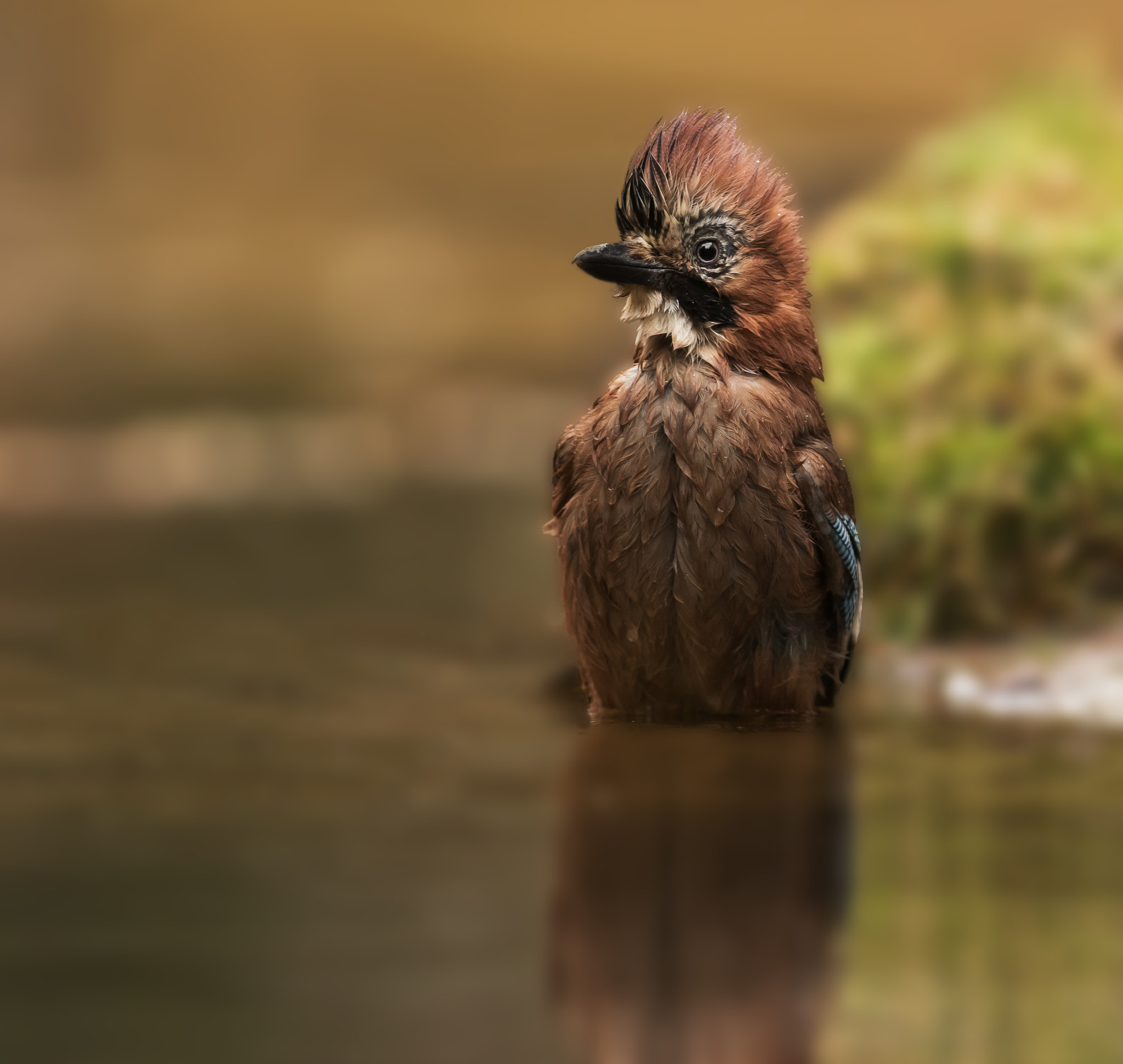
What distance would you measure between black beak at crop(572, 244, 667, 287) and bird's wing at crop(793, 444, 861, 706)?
72cm

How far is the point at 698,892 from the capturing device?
3770 mm

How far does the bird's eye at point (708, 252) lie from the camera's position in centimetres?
369

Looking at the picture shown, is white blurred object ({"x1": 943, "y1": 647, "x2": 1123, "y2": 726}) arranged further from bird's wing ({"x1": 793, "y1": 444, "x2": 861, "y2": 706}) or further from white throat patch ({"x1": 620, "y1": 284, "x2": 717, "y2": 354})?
white throat patch ({"x1": 620, "y1": 284, "x2": 717, "y2": 354})

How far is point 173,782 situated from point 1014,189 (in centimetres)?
502

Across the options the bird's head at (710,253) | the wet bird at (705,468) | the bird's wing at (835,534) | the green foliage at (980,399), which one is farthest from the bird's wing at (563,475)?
the green foliage at (980,399)

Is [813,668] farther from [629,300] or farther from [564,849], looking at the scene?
[629,300]

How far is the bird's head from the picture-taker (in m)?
3.61

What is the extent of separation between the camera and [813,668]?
164 inches

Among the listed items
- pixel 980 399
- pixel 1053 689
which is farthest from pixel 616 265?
pixel 980 399

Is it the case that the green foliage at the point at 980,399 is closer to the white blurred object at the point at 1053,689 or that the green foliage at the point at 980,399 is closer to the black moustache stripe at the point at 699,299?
the white blurred object at the point at 1053,689

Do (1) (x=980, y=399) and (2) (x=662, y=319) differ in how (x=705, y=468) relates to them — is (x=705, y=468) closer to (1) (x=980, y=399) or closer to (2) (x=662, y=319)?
(2) (x=662, y=319)

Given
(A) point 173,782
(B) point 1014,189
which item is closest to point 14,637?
(A) point 173,782

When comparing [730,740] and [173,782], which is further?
[173,782]

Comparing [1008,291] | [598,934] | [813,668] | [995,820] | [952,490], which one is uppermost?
[1008,291]
